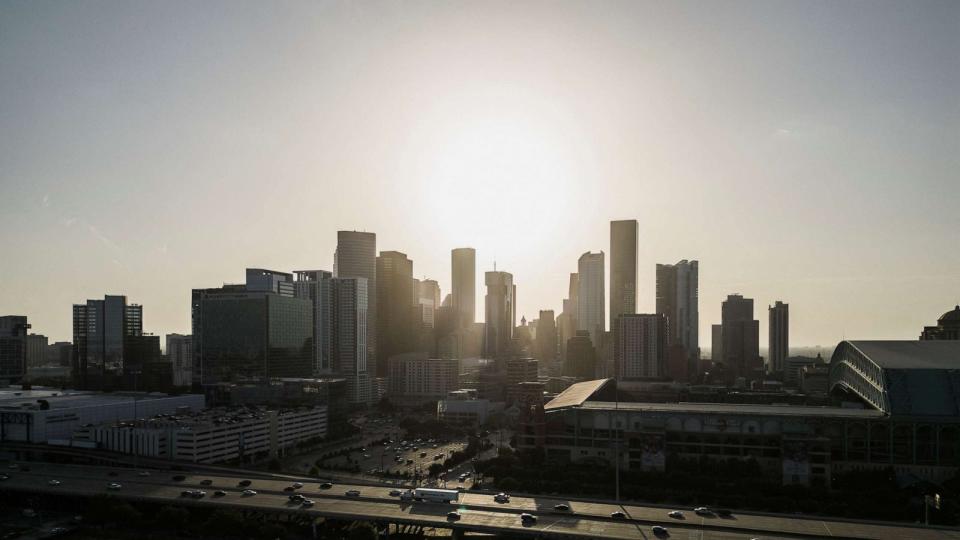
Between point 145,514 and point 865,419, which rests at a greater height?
point 865,419

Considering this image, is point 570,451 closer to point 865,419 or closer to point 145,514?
point 865,419

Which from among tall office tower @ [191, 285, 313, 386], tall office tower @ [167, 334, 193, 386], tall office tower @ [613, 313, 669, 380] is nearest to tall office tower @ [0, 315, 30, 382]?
tall office tower @ [167, 334, 193, 386]

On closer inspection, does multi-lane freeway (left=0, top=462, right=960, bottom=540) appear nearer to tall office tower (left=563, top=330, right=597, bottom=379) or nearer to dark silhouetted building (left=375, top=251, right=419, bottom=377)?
tall office tower (left=563, top=330, right=597, bottom=379)

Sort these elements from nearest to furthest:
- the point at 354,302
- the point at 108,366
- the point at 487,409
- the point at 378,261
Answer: the point at 487,409
the point at 108,366
the point at 354,302
the point at 378,261

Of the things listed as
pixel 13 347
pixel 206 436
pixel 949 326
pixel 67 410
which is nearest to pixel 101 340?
pixel 13 347

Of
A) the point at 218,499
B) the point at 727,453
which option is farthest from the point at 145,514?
the point at 727,453

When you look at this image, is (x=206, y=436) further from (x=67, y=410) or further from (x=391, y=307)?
(x=391, y=307)

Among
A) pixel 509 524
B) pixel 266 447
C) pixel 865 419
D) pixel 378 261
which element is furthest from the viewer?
pixel 378 261
